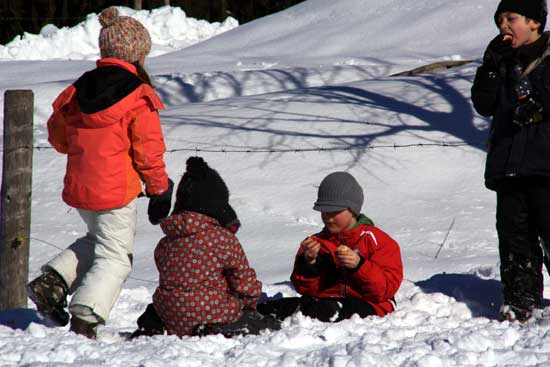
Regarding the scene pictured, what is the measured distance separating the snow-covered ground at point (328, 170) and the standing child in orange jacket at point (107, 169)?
0.19 meters

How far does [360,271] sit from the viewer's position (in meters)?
4.52

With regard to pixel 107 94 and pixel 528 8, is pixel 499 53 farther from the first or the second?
pixel 107 94

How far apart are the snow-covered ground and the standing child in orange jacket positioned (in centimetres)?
19

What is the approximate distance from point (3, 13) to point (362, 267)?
26.0m

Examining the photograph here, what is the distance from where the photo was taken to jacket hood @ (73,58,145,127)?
431cm

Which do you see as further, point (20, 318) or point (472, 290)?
point (472, 290)

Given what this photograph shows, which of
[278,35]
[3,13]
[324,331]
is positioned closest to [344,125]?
[324,331]

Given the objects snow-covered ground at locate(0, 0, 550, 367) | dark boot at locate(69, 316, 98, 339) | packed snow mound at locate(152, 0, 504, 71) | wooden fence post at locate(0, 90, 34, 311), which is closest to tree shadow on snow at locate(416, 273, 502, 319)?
snow-covered ground at locate(0, 0, 550, 367)

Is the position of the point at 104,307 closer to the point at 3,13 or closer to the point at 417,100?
the point at 417,100

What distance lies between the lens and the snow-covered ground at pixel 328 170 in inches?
157

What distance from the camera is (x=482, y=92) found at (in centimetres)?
461

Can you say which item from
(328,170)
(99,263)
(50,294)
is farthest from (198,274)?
(328,170)

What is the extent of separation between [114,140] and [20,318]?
1.34 meters

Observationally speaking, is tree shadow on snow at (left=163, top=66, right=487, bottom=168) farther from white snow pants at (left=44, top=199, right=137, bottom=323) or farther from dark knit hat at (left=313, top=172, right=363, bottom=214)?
white snow pants at (left=44, top=199, right=137, bottom=323)
